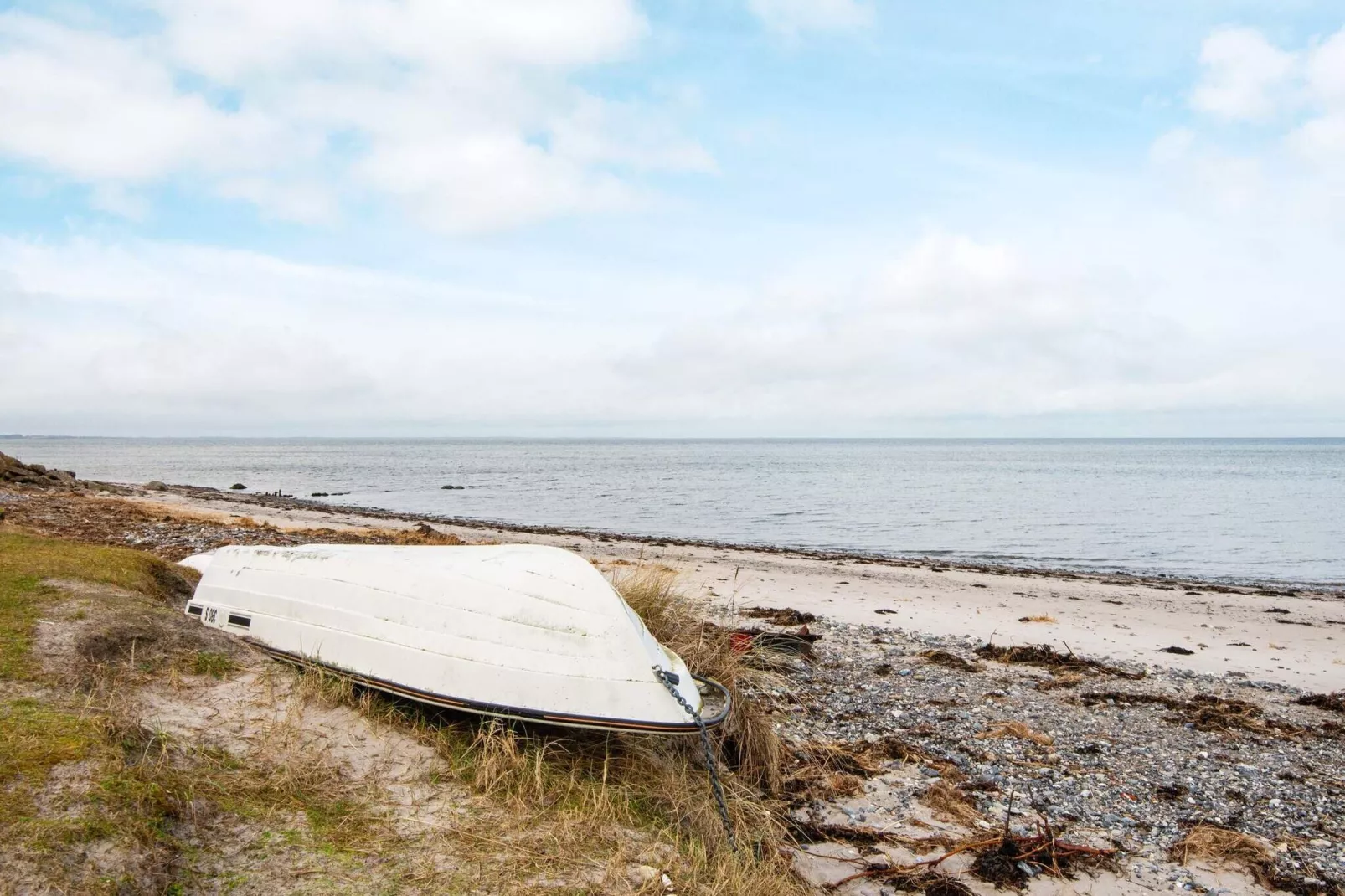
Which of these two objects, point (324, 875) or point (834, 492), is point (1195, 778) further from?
point (834, 492)

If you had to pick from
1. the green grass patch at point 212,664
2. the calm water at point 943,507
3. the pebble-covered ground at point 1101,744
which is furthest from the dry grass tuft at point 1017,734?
the calm water at point 943,507

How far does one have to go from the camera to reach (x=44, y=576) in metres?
5.77

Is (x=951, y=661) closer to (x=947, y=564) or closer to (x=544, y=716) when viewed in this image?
(x=544, y=716)

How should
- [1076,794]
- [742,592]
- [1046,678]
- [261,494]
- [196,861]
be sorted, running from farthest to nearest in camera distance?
[261,494] → [742,592] → [1046,678] → [1076,794] → [196,861]

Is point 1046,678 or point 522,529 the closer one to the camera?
point 1046,678

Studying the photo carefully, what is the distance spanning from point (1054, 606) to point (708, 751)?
38.5 ft

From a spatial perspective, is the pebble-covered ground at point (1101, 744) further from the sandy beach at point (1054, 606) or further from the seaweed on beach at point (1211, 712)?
the sandy beach at point (1054, 606)

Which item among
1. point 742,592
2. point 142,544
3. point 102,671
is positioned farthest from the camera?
point 742,592

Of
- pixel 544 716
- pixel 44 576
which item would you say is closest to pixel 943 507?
pixel 544 716

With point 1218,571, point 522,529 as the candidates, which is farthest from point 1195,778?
point 522,529

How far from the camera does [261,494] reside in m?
39.3

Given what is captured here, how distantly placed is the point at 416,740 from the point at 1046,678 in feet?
22.9

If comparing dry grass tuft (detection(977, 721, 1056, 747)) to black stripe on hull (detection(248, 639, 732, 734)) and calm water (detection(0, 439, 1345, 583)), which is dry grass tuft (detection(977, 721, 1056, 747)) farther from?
calm water (detection(0, 439, 1345, 583))

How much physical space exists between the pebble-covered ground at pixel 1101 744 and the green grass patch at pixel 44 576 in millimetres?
4837
